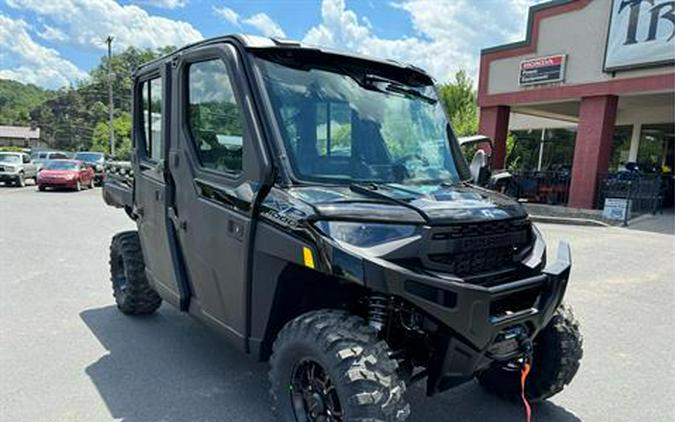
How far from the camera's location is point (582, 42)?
15.1 metres

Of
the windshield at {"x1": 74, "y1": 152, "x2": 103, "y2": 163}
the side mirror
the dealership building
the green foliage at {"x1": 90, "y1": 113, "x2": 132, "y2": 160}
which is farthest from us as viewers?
the green foliage at {"x1": 90, "y1": 113, "x2": 132, "y2": 160}

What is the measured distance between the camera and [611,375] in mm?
4000

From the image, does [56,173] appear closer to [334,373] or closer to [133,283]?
[133,283]

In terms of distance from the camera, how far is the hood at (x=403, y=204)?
7.97 ft

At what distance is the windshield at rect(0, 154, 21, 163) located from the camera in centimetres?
2294

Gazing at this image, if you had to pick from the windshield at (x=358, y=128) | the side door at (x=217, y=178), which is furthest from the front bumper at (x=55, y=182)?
the windshield at (x=358, y=128)

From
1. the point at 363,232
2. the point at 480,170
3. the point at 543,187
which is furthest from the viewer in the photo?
the point at 543,187

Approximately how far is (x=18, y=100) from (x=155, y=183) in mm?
155857

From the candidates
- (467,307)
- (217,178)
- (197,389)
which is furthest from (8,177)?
(467,307)

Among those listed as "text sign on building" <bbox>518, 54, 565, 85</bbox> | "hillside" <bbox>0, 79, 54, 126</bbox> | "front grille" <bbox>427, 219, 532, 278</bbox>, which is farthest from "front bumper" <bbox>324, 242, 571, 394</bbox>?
"hillside" <bbox>0, 79, 54, 126</bbox>

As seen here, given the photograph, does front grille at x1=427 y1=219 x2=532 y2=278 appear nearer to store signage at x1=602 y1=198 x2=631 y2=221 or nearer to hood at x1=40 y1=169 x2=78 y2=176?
store signage at x1=602 y1=198 x2=631 y2=221

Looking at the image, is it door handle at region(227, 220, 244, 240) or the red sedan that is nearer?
door handle at region(227, 220, 244, 240)

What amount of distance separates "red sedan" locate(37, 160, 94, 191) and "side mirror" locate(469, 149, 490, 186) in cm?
2152

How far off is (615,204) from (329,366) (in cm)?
1340
